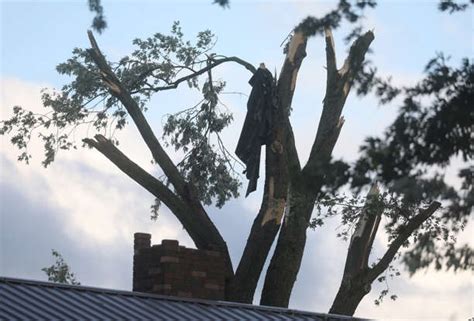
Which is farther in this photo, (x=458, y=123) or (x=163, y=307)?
(x=163, y=307)

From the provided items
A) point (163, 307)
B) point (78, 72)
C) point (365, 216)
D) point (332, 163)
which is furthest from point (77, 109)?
point (332, 163)

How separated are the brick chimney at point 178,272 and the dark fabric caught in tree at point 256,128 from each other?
20.3 ft

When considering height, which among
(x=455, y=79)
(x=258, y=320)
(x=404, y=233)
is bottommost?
(x=258, y=320)

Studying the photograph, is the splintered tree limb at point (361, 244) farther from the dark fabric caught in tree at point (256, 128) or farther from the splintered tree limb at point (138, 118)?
the splintered tree limb at point (138, 118)

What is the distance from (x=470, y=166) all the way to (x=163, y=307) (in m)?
7.05

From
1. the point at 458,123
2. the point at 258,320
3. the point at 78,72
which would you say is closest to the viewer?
the point at 458,123

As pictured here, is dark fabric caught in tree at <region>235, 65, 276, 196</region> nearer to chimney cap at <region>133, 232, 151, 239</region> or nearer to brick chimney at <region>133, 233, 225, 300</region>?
chimney cap at <region>133, 232, 151, 239</region>

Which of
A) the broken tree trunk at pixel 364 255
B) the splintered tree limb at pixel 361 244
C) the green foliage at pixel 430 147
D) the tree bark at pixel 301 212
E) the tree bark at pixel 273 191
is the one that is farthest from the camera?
the splintered tree limb at pixel 361 244

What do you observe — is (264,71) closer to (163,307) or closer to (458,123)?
(163,307)

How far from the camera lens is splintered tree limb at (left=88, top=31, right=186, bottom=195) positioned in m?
30.7

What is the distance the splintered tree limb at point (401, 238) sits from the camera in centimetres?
3147

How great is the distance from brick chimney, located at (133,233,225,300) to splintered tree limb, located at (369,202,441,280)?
28.1ft

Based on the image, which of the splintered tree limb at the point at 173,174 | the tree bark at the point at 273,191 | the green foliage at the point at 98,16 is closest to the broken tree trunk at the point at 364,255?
the tree bark at the point at 273,191

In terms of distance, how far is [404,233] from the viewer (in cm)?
3178
